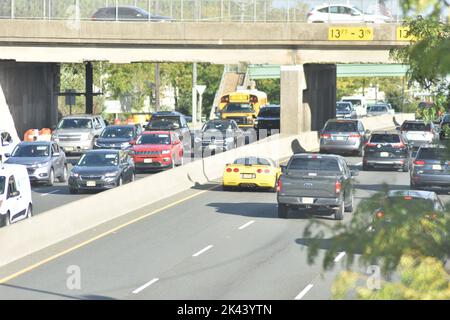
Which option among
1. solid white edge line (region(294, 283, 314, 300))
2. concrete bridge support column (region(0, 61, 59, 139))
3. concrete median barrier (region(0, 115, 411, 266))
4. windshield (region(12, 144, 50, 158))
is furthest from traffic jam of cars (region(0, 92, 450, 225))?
concrete bridge support column (region(0, 61, 59, 139))

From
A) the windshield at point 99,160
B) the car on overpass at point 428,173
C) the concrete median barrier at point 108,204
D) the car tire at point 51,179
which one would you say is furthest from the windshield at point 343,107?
the windshield at point 99,160

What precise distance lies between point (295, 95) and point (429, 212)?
4676cm

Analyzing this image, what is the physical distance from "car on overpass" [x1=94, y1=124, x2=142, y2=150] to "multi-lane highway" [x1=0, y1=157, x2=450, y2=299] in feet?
45.5

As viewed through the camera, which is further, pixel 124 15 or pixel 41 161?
pixel 124 15

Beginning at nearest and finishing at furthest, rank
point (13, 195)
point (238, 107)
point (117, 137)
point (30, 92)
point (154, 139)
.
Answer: point (13, 195)
point (154, 139)
point (117, 137)
point (30, 92)
point (238, 107)

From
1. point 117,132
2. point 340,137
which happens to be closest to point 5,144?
point 117,132

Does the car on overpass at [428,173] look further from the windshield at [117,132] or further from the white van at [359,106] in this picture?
the white van at [359,106]

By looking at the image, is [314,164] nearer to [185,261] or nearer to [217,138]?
[185,261]

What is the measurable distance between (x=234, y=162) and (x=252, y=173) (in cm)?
91

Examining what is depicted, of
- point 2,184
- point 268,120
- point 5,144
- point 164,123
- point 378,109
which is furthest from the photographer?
point 378,109

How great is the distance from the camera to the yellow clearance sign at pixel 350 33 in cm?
5497

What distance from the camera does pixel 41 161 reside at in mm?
41125
